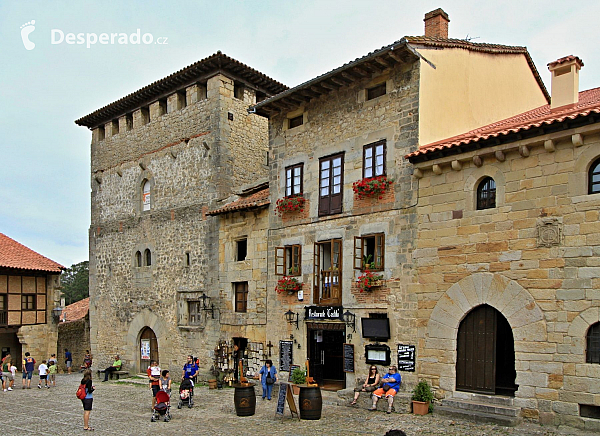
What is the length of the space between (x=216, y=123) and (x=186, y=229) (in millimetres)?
4204

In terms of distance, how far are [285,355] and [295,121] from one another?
24.2 ft

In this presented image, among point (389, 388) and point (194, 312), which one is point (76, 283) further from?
point (389, 388)

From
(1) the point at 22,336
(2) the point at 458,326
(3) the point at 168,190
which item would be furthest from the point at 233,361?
(1) the point at 22,336

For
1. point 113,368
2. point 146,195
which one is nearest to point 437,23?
point 146,195

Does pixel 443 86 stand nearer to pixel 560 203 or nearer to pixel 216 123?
pixel 560 203

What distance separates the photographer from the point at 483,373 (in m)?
12.5

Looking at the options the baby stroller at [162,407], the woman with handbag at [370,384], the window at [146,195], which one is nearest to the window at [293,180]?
the woman with handbag at [370,384]

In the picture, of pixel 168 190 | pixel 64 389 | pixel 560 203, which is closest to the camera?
pixel 560 203

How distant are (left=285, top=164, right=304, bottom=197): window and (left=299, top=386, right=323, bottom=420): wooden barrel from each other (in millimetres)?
6572

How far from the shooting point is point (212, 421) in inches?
520

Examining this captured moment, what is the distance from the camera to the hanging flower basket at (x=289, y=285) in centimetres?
1684

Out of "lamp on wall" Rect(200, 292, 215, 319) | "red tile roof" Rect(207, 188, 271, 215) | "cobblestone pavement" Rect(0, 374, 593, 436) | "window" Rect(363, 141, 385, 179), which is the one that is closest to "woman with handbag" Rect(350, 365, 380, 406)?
"cobblestone pavement" Rect(0, 374, 593, 436)

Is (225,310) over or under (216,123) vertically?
under

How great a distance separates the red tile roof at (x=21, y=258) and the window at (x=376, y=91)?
2027 centimetres
